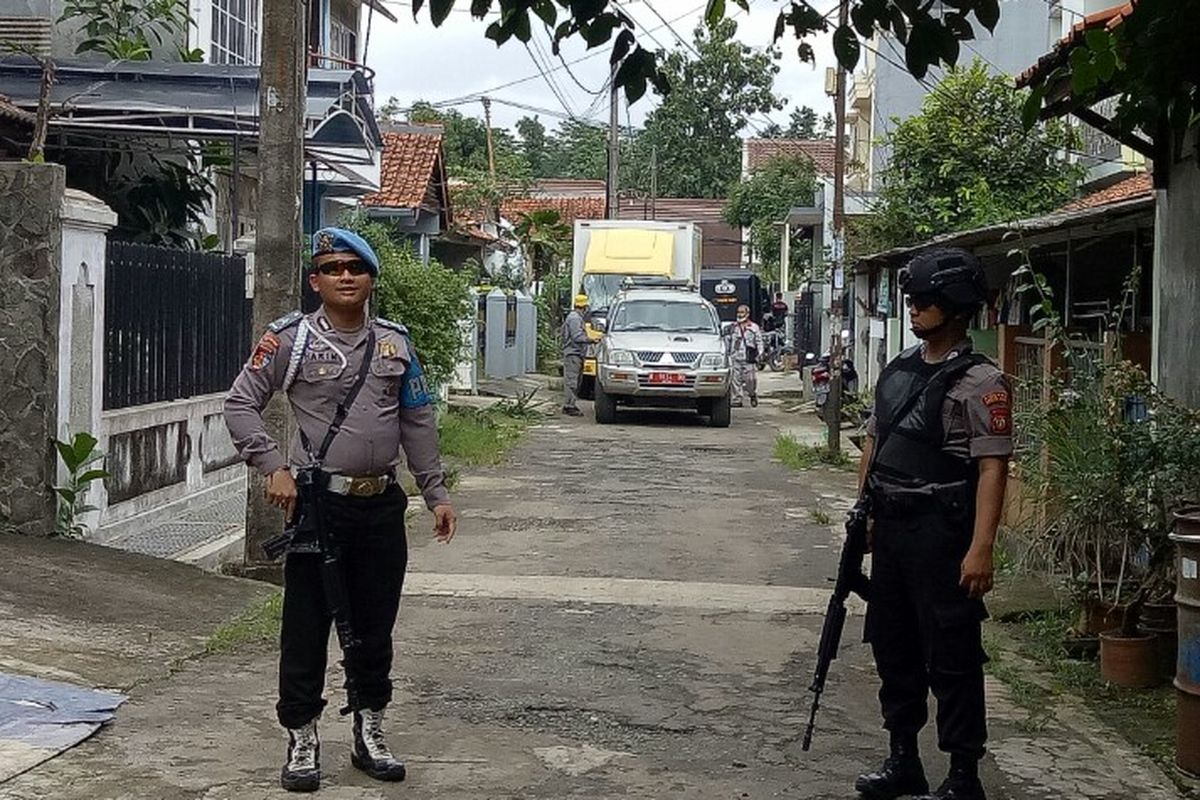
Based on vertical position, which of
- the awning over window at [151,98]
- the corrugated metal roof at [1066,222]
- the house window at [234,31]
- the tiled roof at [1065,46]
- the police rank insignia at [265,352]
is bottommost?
the police rank insignia at [265,352]

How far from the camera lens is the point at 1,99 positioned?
13266 millimetres

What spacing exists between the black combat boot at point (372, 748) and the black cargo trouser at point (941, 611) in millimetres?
1841

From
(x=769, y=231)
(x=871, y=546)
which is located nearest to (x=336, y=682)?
(x=871, y=546)

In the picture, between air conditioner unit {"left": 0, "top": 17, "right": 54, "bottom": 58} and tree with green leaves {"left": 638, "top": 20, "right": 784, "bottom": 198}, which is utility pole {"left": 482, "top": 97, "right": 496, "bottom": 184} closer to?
tree with green leaves {"left": 638, "top": 20, "right": 784, "bottom": 198}

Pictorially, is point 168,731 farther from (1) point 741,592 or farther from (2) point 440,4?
(1) point 741,592

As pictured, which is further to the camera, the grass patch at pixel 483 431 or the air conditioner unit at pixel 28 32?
the grass patch at pixel 483 431

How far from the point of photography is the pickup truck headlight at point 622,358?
23.3 m

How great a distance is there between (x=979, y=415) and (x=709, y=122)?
5910cm

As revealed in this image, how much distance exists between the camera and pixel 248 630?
845 cm

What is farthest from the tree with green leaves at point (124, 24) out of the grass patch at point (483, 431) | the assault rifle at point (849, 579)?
the assault rifle at point (849, 579)

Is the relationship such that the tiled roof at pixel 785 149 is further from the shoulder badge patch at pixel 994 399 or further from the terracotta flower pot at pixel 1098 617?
the shoulder badge patch at pixel 994 399

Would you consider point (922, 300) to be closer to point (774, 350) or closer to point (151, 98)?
point (151, 98)

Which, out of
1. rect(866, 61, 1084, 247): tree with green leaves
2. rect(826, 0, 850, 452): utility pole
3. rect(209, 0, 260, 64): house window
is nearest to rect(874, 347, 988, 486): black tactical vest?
rect(209, 0, 260, 64): house window

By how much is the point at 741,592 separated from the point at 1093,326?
4034 mm
